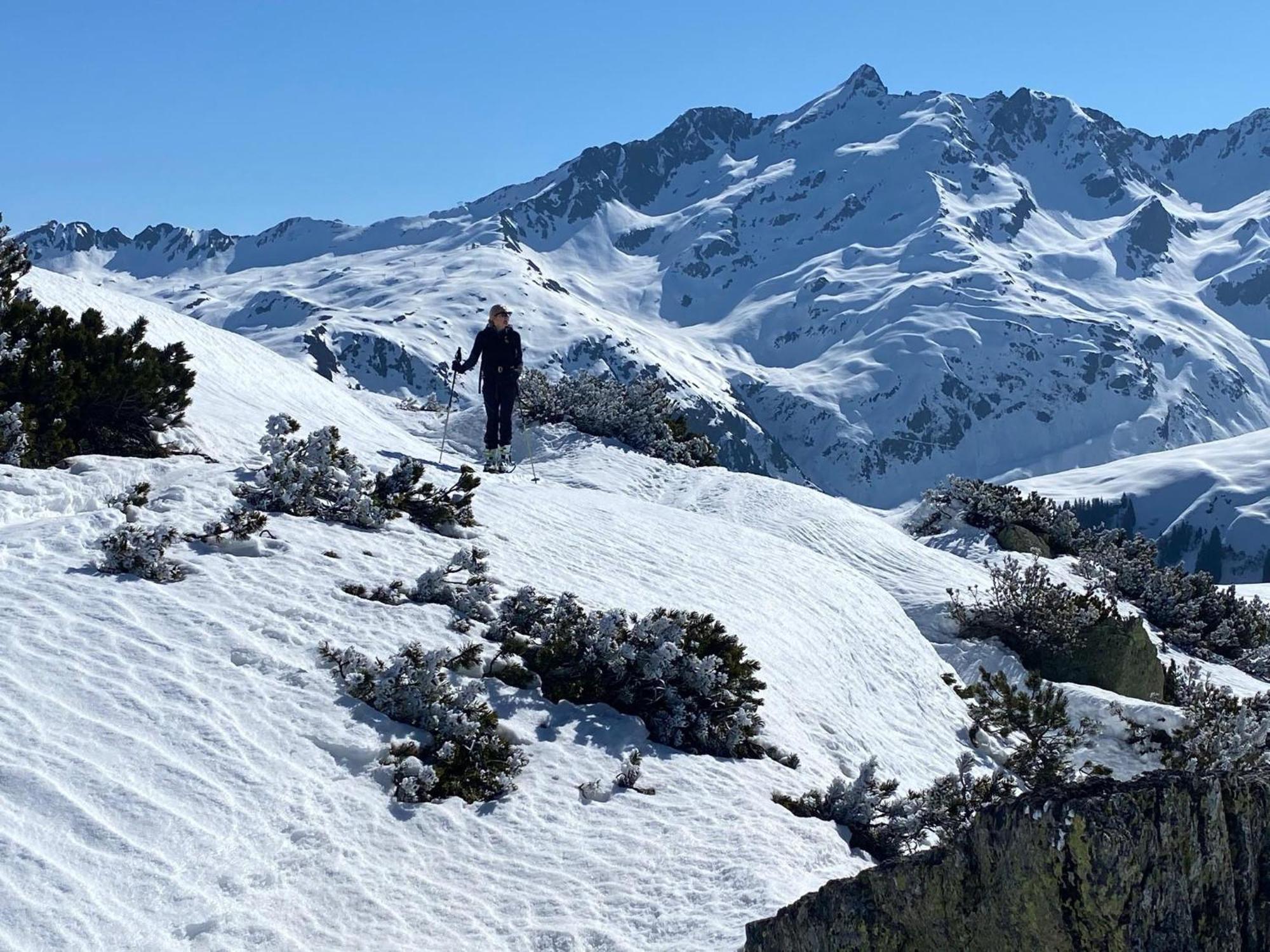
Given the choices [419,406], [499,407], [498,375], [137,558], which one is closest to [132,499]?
[137,558]

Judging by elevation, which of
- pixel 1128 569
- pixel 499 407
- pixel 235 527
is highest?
pixel 499 407

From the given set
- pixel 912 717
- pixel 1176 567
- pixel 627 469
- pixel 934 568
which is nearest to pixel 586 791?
pixel 912 717

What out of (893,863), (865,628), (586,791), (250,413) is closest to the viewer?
(893,863)

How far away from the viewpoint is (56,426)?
13.3 metres

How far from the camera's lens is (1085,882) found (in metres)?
5.54

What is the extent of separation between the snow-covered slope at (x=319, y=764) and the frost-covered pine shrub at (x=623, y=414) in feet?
43.9

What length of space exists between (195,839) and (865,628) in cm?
1026

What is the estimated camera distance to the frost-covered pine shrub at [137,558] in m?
10.1

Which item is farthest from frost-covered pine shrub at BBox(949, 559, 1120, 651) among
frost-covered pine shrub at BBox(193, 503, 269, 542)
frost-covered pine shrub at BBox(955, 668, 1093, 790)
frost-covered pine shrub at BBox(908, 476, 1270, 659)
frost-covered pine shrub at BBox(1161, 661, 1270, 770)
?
frost-covered pine shrub at BBox(193, 503, 269, 542)

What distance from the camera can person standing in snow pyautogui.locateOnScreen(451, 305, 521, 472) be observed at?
19656 millimetres

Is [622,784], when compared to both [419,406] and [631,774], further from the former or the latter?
[419,406]

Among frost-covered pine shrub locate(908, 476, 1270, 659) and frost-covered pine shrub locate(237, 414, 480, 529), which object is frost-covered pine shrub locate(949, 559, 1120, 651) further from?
frost-covered pine shrub locate(237, 414, 480, 529)

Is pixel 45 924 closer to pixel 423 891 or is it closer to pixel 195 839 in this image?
pixel 195 839

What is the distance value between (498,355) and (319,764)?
12.1 metres
